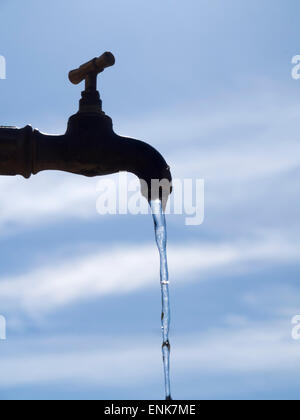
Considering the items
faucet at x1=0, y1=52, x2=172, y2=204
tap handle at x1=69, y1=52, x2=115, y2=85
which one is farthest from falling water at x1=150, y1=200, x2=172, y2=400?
tap handle at x1=69, y1=52, x2=115, y2=85

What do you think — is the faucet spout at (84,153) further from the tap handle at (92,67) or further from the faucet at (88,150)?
the tap handle at (92,67)

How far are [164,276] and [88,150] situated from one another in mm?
509

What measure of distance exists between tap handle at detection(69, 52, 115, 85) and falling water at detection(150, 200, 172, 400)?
20.0 inches

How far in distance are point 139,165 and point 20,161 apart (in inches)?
16.5

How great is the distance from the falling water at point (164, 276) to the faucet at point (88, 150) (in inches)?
2.4

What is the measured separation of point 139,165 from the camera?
9.64 feet

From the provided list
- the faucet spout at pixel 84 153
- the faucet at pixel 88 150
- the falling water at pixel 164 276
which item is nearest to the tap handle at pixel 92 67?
the faucet at pixel 88 150

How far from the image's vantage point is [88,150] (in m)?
2.89
